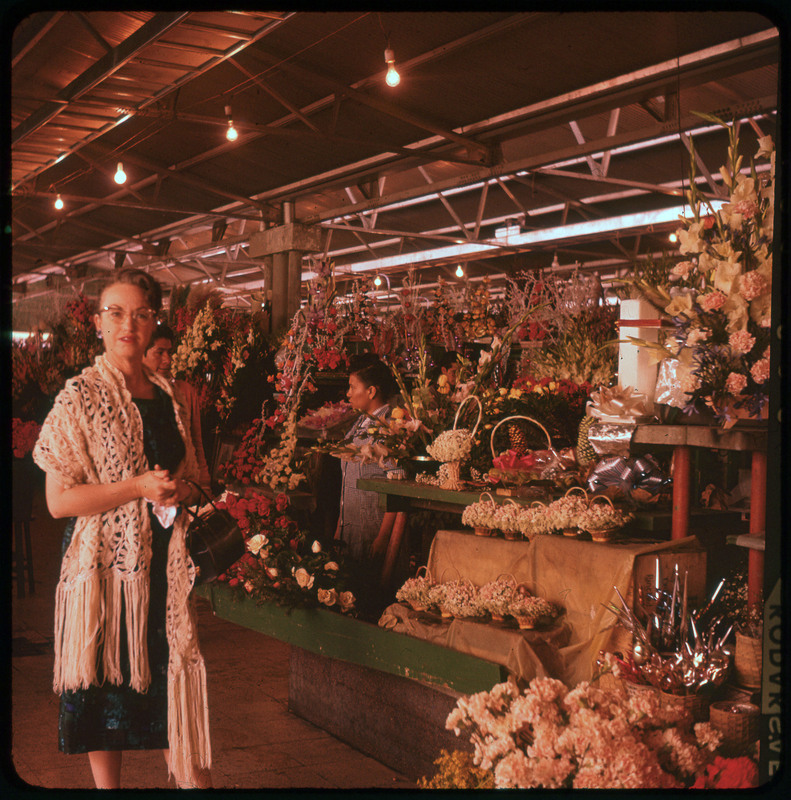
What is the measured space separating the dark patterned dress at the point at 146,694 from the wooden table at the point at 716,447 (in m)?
1.39

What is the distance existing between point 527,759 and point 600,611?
558 mm

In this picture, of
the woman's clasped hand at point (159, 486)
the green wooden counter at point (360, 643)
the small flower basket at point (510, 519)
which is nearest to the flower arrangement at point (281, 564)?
the green wooden counter at point (360, 643)

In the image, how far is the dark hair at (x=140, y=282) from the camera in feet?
7.13

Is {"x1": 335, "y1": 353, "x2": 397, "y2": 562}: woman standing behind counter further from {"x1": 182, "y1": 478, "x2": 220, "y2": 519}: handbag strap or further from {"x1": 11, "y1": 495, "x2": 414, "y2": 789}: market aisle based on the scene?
{"x1": 182, "y1": 478, "x2": 220, "y2": 519}: handbag strap

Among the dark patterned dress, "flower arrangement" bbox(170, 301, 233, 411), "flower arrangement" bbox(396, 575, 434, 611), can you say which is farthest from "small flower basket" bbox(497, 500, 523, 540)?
"flower arrangement" bbox(170, 301, 233, 411)

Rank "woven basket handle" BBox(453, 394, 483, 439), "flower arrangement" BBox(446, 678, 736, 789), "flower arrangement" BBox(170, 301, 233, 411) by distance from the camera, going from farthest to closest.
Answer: "flower arrangement" BBox(170, 301, 233, 411) < "woven basket handle" BBox(453, 394, 483, 439) < "flower arrangement" BBox(446, 678, 736, 789)

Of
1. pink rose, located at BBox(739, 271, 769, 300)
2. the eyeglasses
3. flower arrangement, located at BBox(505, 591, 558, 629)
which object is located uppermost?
pink rose, located at BBox(739, 271, 769, 300)

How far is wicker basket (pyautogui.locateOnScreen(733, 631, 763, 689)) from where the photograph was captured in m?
2.31

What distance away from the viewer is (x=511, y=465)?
3234mm

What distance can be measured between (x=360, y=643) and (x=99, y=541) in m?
1.16

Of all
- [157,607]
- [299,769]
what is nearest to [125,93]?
[157,607]

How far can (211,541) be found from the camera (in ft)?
7.61

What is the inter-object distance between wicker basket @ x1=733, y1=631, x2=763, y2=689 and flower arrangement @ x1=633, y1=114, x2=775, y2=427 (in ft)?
1.98
